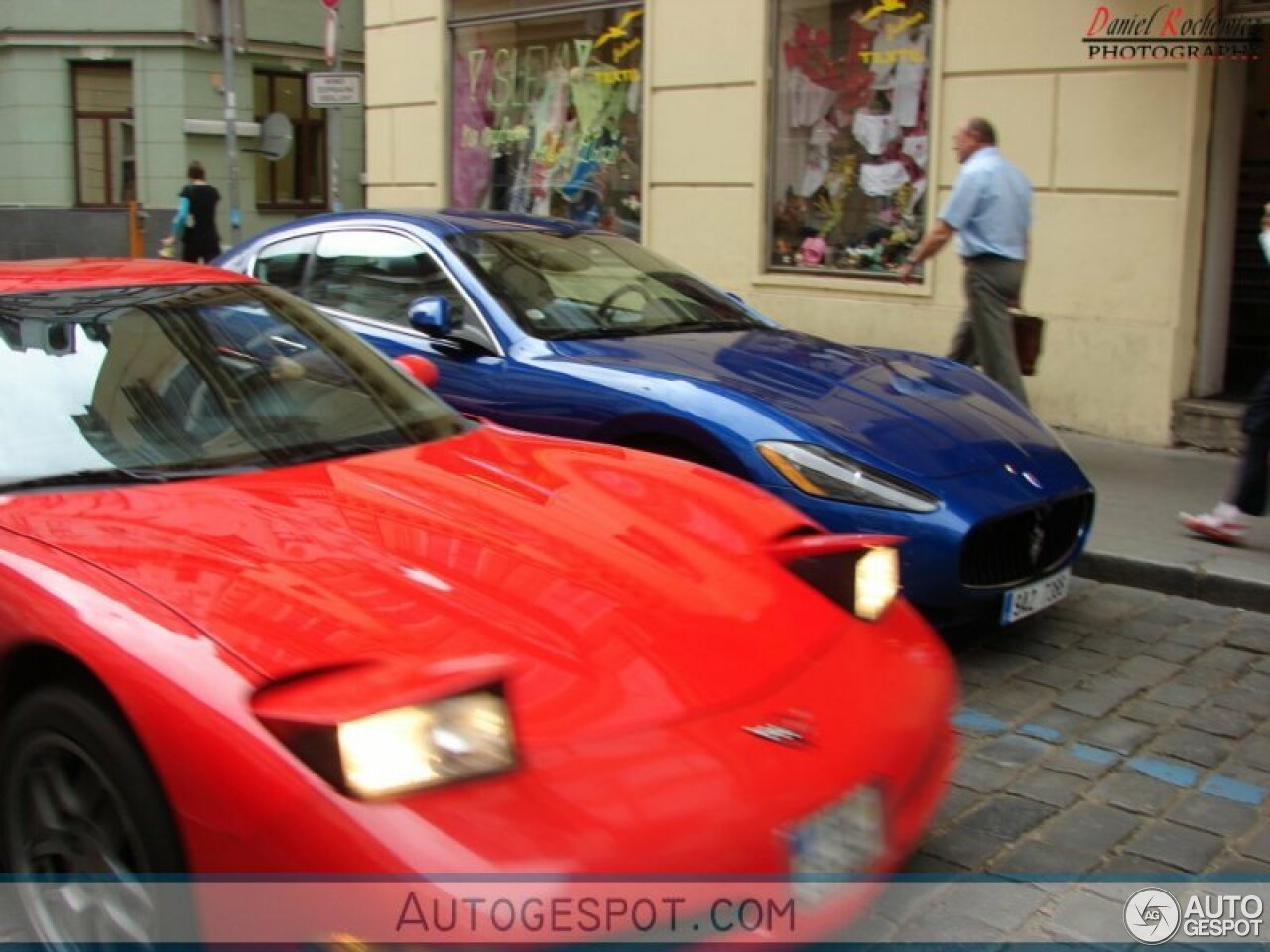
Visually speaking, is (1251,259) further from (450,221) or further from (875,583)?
(875,583)

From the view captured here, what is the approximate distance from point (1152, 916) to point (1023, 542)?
1.84m

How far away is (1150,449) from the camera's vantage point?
26.7 ft

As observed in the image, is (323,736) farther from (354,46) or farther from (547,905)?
(354,46)

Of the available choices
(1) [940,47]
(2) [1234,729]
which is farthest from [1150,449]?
(2) [1234,729]

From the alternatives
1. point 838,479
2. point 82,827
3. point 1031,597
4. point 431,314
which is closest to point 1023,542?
point 1031,597

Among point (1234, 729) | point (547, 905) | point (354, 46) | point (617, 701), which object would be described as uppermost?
point (354, 46)

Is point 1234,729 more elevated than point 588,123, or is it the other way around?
point 588,123

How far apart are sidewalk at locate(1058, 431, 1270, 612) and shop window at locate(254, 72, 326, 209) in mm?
20357

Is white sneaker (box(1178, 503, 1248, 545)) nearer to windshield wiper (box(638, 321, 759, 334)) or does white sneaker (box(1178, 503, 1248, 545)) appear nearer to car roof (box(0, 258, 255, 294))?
windshield wiper (box(638, 321, 759, 334))

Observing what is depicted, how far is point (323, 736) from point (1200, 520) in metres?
5.02

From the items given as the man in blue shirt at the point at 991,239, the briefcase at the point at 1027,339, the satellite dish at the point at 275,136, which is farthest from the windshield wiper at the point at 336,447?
the satellite dish at the point at 275,136

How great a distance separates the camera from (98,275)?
147 inches

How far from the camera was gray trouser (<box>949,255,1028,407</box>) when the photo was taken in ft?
24.9

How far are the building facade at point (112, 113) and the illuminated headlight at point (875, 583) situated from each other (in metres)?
21.4
